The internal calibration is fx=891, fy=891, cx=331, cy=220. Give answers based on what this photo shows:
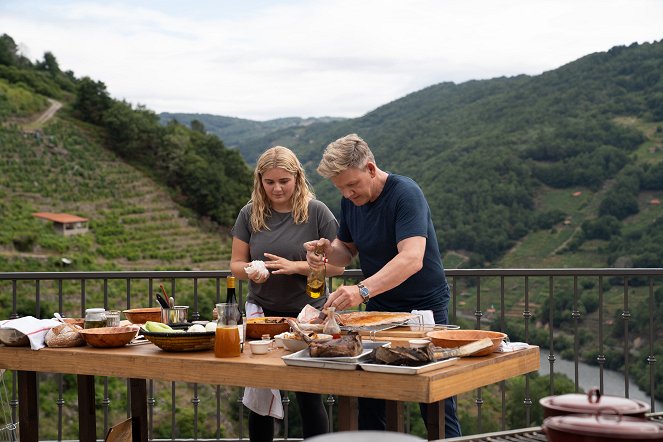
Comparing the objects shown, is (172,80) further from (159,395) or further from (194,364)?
(194,364)

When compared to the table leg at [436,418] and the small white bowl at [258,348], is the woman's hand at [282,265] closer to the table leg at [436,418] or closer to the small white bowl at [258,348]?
the small white bowl at [258,348]

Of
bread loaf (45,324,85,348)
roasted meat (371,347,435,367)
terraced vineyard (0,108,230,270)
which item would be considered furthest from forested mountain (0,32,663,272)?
roasted meat (371,347,435,367)

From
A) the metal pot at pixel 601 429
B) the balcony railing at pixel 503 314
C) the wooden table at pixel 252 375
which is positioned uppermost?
the metal pot at pixel 601 429

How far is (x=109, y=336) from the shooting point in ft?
9.70

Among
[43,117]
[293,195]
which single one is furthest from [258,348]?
[43,117]

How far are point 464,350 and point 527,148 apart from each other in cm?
3384

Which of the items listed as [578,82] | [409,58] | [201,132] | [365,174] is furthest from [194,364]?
[201,132]

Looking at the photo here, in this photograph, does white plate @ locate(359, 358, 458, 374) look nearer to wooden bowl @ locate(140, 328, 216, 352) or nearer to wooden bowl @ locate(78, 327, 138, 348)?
wooden bowl @ locate(140, 328, 216, 352)

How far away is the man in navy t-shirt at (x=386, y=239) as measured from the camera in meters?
3.06

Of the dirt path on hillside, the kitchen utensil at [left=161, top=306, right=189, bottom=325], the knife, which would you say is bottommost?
the knife

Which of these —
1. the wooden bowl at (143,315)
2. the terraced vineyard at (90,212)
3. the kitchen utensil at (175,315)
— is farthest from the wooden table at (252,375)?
the terraced vineyard at (90,212)

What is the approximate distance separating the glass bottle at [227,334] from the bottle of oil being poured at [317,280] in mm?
570

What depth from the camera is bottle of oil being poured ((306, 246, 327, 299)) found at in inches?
129

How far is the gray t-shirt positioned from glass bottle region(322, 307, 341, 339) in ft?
2.15
